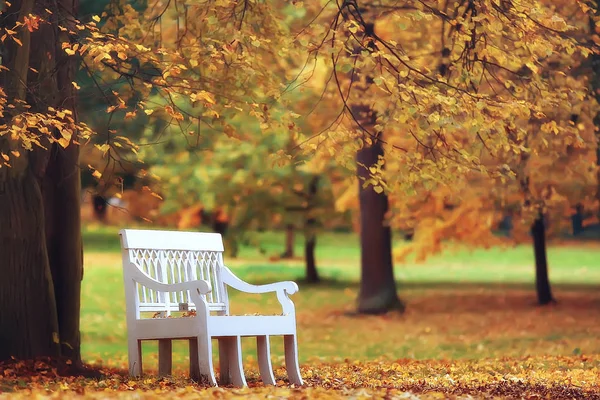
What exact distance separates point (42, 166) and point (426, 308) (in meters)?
11.9

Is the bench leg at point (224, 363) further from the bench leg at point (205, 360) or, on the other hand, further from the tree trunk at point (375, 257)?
the tree trunk at point (375, 257)

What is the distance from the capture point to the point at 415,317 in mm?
19359

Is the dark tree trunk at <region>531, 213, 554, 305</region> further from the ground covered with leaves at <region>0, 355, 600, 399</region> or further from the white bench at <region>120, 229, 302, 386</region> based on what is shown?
the white bench at <region>120, 229, 302, 386</region>

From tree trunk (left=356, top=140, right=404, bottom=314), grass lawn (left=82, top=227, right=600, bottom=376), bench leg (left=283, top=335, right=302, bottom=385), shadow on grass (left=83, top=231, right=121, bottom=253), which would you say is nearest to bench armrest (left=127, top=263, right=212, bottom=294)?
bench leg (left=283, top=335, right=302, bottom=385)

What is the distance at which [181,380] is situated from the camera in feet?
28.9

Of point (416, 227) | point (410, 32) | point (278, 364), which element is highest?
point (410, 32)

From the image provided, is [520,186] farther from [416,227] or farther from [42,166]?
[42,166]

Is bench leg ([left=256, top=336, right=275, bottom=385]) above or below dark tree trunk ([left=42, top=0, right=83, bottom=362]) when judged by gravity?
below

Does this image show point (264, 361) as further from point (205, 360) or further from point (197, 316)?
point (197, 316)

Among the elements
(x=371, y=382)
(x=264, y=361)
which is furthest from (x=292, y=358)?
(x=371, y=382)

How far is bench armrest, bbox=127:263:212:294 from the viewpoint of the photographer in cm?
812

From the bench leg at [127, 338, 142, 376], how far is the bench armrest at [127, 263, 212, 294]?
47cm

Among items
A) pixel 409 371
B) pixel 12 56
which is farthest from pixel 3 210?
pixel 409 371

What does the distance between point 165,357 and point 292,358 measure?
1.07 m
